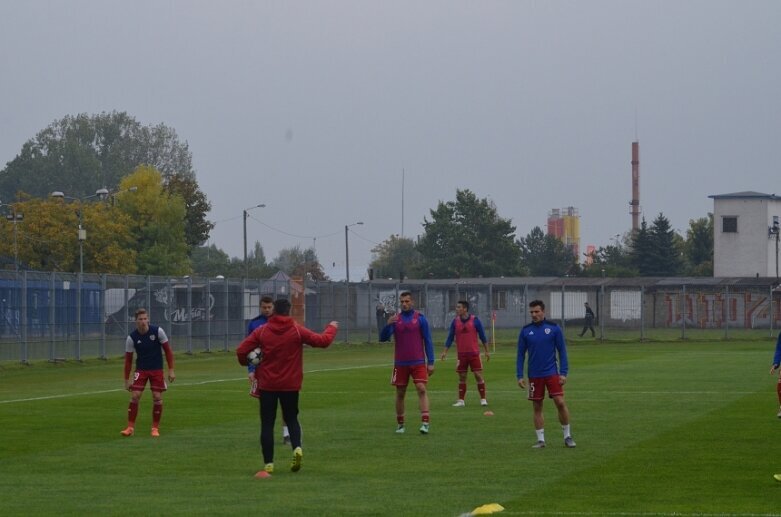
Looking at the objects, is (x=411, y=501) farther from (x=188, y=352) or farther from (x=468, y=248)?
(x=468, y=248)

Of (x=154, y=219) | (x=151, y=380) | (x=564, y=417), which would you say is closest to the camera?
(x=564, y=417)

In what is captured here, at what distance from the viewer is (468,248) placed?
132m

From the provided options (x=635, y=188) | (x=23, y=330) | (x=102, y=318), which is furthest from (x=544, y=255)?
(x=23, y=330)

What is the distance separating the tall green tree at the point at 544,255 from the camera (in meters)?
167

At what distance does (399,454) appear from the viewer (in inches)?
699

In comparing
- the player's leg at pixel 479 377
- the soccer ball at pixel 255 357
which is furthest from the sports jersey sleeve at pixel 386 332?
the player's leg at pixel 479 377

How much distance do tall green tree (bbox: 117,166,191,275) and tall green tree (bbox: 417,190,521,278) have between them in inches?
1616

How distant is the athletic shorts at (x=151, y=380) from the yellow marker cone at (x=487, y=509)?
909cm

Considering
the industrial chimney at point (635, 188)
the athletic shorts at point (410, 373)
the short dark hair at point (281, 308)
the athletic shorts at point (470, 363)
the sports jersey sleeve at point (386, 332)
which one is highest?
the industrial chimney at point (635, 188)

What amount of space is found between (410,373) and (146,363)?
4.04m

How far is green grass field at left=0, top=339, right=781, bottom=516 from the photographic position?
1340 cm

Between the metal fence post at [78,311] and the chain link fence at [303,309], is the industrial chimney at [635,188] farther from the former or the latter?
the metal fence post at [78,311]

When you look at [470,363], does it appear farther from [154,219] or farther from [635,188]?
[635,188]

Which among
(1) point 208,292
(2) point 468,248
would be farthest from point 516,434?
(2) point 468,248
